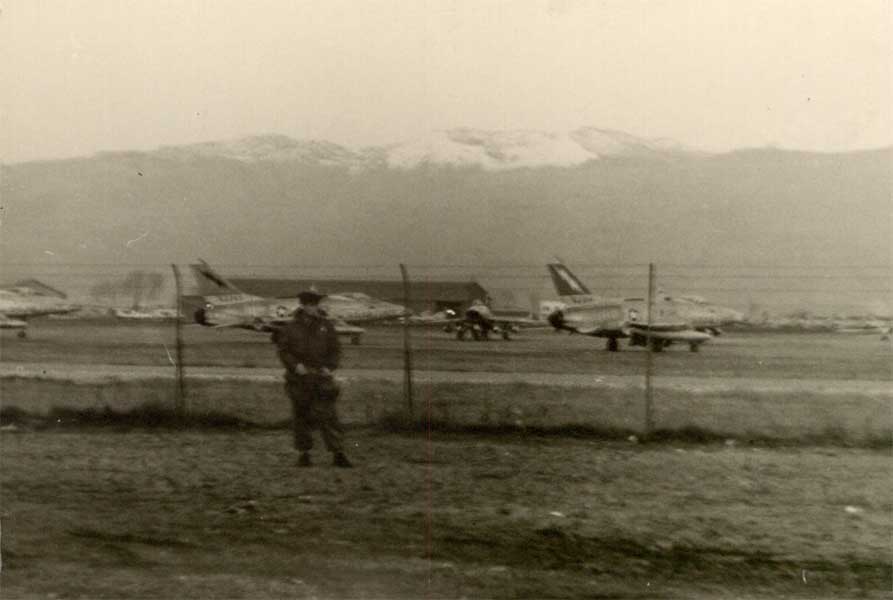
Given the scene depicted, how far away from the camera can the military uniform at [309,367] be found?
8359mm

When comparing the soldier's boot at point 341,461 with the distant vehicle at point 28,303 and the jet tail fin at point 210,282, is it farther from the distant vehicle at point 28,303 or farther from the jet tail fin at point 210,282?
the distant vehicle at point 28,303

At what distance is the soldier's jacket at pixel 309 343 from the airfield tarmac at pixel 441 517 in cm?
86

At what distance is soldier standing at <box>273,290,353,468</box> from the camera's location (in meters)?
8.37

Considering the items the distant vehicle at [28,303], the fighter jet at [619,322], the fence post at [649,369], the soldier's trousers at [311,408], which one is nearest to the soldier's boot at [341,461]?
the soldier's trousers at [311,408]

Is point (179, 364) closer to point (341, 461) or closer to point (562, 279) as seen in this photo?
point (341, 461)

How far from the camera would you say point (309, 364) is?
8445 mm

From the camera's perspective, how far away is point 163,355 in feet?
47.8

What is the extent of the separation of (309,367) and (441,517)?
7.37ft

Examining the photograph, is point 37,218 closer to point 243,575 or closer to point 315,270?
point 315,270

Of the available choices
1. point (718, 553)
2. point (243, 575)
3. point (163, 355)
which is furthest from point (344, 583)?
point (163, 355)

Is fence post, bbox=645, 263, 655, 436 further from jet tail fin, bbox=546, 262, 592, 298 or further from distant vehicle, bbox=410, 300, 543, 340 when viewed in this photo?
distant vehicle, bbox=410, 300, 543, 340

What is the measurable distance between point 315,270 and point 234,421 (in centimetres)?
179

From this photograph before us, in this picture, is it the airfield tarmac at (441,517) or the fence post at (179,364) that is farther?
the fence post at (179,364)

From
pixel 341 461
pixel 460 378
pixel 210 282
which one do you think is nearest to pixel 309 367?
pixel 341 461
